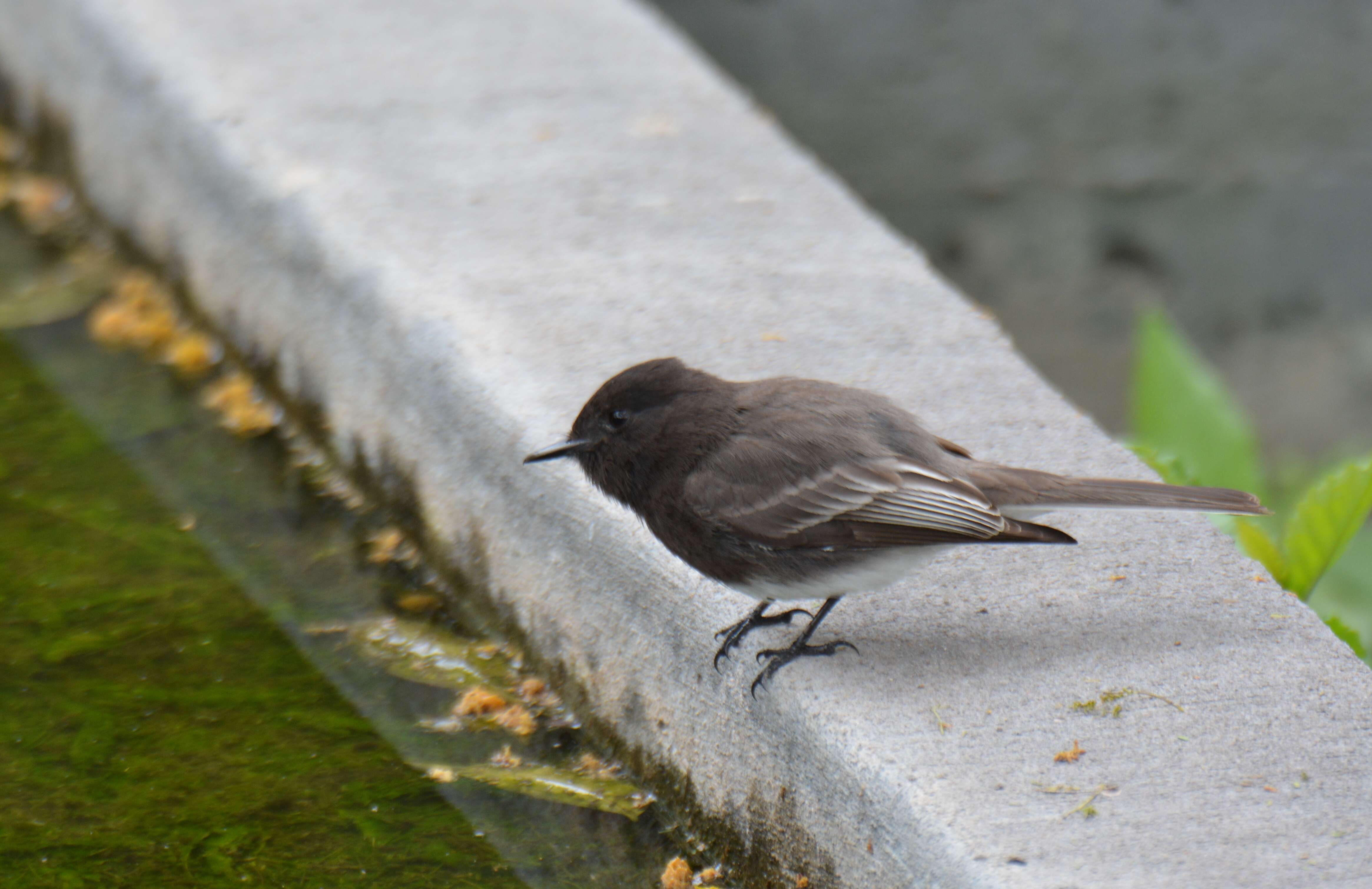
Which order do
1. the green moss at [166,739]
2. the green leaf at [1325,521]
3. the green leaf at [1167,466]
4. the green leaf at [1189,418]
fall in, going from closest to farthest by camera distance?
the green moss at [166,739], the green leaf at [1325,521], the green leaf at [1167,466], the green leaf at [1189,418]

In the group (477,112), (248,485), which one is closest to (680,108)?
(477,112)

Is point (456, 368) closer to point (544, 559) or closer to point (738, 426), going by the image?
point (544, 559)

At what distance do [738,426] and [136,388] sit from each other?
2092mm

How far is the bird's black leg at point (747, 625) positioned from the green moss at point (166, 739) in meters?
0.55

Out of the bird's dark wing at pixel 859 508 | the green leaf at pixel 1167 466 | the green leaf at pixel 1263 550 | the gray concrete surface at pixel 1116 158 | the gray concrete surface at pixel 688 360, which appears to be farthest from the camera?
the gray concrete surface at pixel 1116 158

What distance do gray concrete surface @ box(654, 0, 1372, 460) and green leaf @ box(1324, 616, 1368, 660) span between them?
3.24 m

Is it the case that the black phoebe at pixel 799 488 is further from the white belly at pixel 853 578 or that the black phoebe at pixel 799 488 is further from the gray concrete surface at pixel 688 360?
the gray concrete surface at pixel 688 360

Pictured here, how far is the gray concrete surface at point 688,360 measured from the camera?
2.27 metres

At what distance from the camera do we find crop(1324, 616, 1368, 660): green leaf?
295cm

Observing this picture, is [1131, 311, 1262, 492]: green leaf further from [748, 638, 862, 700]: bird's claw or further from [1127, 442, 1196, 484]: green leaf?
[748, 638, 862, 700]: bird's claw

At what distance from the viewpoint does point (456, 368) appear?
335cm

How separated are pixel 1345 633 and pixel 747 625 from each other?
4.00ft

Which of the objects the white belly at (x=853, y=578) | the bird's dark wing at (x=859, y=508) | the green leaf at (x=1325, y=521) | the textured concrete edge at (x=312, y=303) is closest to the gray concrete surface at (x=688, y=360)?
the textured concrete edge at (x=312, y=303)

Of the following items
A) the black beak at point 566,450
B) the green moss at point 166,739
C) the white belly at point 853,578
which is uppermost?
the black beak at point 566,450
